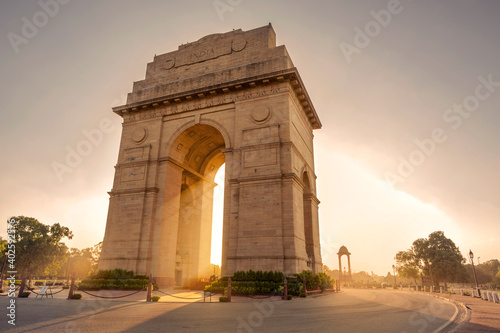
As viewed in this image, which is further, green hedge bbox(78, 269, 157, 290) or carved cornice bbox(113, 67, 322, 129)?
carved cornice bbox(113, 67, 322, 129)

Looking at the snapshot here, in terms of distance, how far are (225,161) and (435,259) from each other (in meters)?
51.4

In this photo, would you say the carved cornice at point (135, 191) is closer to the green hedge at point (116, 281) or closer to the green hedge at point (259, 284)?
the green hedge at point (116, 281)

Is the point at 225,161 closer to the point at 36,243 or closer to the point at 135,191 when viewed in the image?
the point at 135,191

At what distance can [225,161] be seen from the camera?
21.8 meters

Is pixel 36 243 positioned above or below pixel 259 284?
above

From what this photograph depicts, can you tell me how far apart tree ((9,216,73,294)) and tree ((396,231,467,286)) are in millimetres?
64428

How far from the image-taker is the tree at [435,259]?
177 ft

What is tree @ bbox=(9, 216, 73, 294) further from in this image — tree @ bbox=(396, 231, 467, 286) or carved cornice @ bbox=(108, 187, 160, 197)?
tree @ bbox=(396, 231, 467, 286)

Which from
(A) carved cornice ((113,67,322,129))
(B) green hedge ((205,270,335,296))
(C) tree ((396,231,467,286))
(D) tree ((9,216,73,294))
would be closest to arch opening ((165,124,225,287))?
(A) carved cornice ((113,67,322,129))

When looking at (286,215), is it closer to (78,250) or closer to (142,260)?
(142,260)

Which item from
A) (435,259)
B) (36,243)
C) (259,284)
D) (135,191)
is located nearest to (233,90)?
(135,191)

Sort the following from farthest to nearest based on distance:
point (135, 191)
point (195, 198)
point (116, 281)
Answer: point (195, 198) < point (135, 191) < point (116, 281)

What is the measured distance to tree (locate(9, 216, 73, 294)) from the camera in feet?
167

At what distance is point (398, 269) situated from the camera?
64.7m
